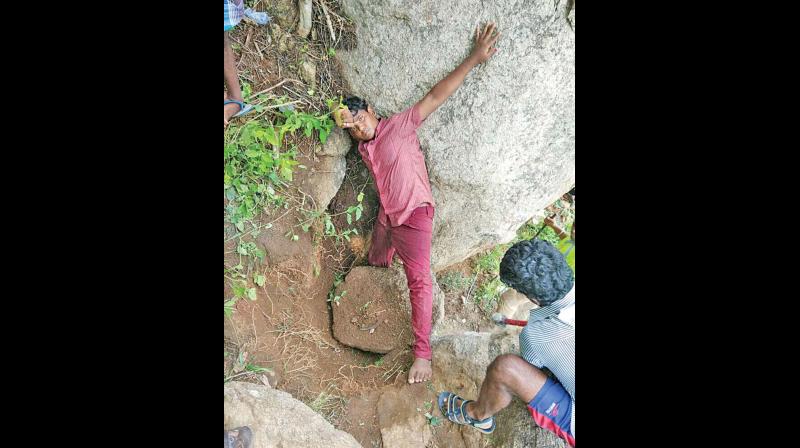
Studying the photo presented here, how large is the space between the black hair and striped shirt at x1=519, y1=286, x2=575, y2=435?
1.30m

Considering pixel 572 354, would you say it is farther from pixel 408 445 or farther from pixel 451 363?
pixel 408 445

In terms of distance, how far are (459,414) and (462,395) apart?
0.40 ft

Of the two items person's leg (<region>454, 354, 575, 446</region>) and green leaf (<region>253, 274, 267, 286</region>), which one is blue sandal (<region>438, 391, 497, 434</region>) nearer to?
person's leg (<region>454, 354, 575, 446</region>)

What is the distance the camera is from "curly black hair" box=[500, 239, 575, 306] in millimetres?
1874

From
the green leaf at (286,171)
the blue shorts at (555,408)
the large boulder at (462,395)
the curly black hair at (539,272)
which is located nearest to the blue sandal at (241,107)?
the green leaf at (286,171)

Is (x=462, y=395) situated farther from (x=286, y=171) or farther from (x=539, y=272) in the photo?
(x=286, y=171)

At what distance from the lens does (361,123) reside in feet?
8.16

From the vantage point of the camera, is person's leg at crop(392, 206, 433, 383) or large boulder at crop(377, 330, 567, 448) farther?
person's leg at crop(392, 206, 433, 383)

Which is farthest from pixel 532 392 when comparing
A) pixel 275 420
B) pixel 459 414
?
pixel 275 420

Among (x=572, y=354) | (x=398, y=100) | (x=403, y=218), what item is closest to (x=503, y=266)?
(x=572, y=354)

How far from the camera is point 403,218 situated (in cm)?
248

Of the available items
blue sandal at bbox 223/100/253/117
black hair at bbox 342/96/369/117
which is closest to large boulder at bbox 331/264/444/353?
black hair at bbox 342/96/369/117

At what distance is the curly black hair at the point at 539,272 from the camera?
73.8 inches
